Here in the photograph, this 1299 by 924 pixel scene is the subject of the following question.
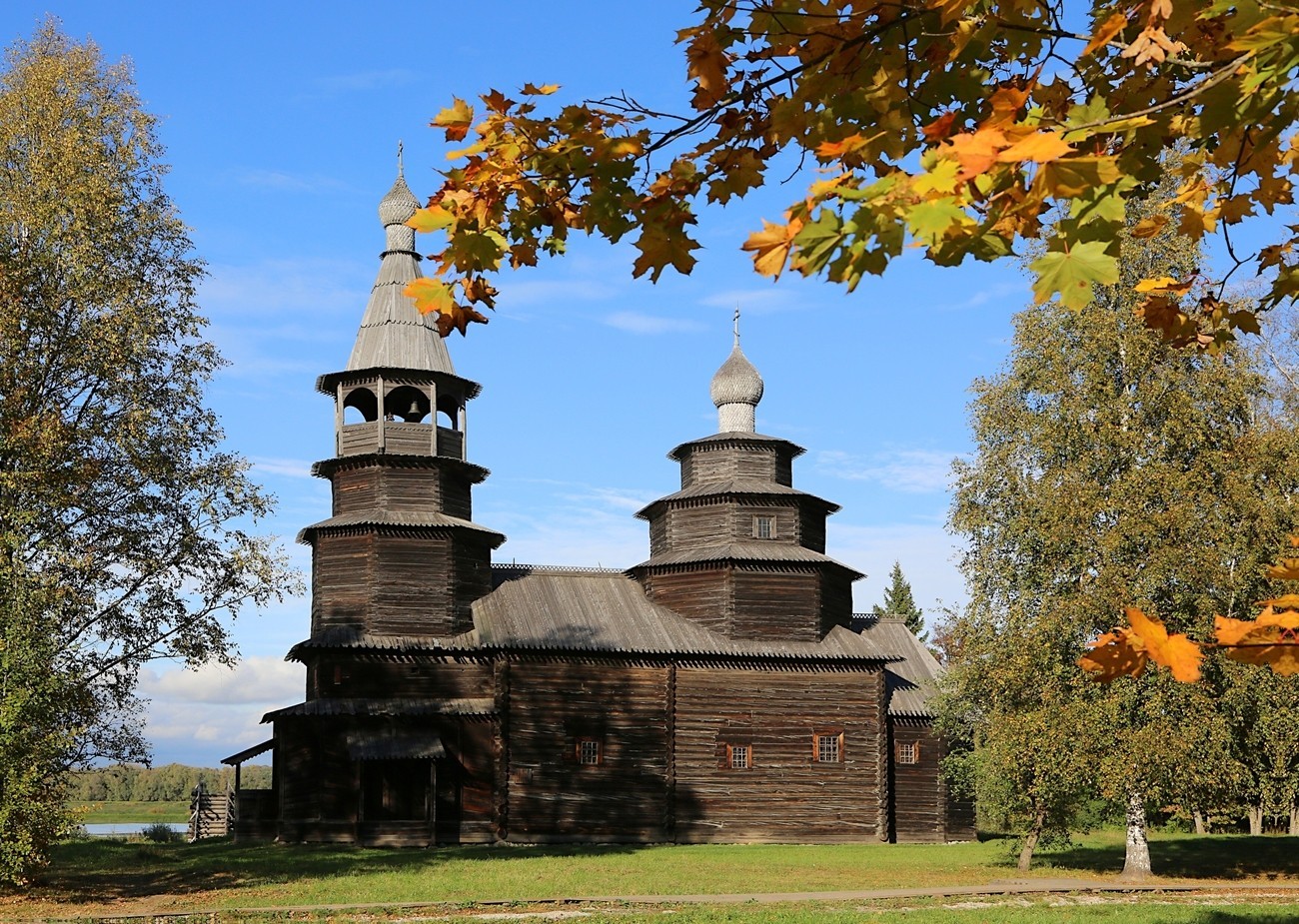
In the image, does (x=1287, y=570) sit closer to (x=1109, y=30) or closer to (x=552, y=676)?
(x=1109, y=30)

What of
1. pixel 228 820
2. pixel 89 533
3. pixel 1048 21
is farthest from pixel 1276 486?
pixel 228 820

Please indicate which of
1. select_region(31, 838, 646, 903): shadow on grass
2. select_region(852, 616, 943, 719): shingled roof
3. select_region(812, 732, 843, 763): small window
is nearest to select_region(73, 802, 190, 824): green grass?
select_region(31, 838, 646, 903): shadow on grass

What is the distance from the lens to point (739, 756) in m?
37.4

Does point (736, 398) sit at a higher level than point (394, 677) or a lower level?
higher

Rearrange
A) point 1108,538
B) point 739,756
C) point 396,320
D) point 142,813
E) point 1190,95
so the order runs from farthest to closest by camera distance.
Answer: point 142,813
point 396,320
point 739,756
point 1108,538
point 1190,95

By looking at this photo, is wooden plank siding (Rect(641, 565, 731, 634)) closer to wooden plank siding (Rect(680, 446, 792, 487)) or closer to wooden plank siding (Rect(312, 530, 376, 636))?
wooden plank siding (Rect(680, 446, 792, 487))

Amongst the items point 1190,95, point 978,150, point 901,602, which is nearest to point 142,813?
point 901,602

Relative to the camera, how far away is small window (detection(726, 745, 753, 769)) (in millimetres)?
37344

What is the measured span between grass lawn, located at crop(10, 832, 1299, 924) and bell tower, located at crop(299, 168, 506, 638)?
7.05 meters

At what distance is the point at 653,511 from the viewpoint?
4238 centimetres

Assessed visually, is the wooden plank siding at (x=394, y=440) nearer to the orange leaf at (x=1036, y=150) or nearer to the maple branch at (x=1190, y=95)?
the maple branch at (x=1190, y=95)

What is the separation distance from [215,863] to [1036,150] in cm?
2831

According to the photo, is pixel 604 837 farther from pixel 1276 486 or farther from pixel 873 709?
pixel 1276 486

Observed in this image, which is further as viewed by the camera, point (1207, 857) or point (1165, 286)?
point (1207, 857)
